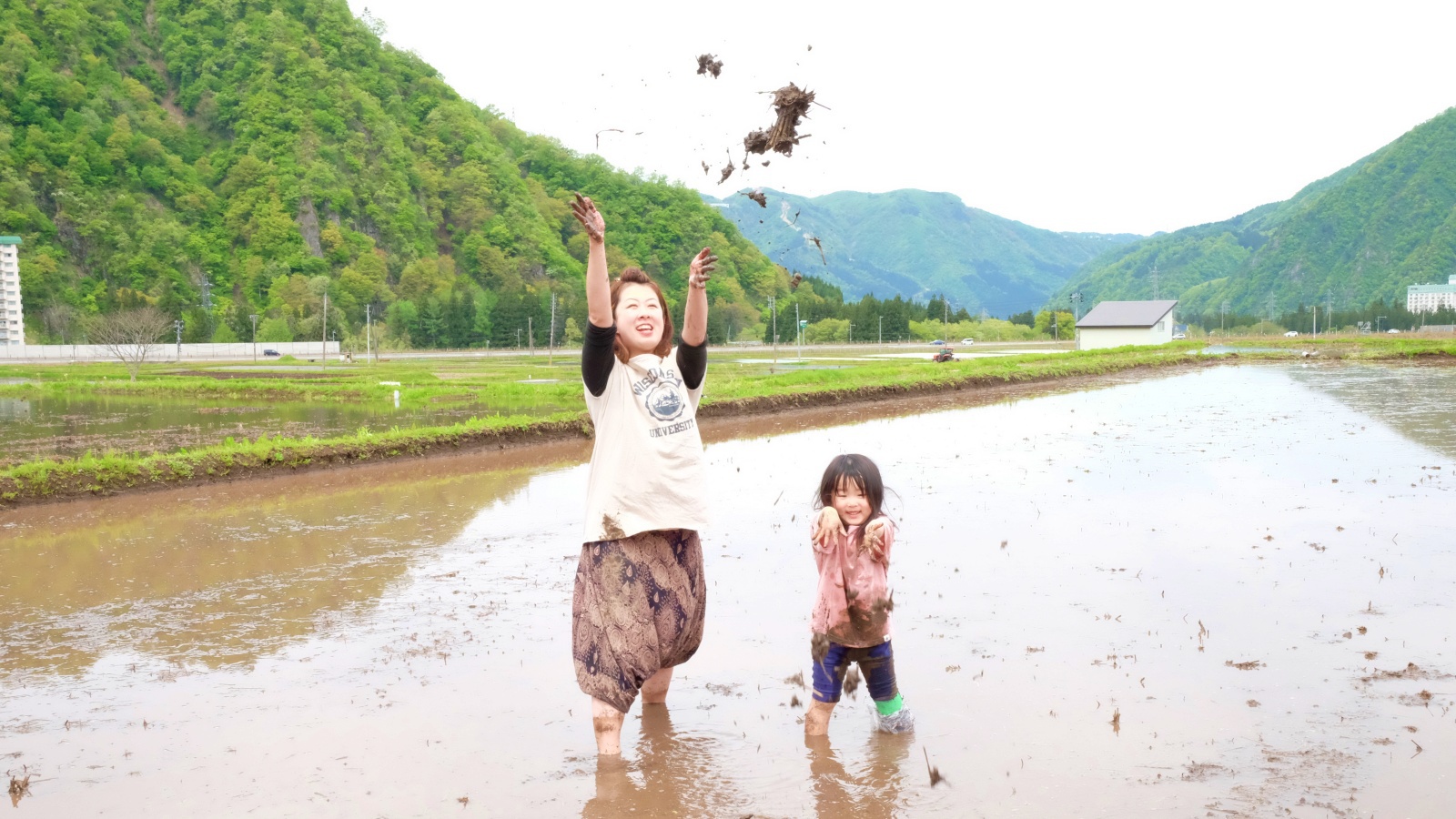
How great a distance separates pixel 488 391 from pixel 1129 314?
49.1 m

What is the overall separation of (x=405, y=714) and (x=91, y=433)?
1697 cm

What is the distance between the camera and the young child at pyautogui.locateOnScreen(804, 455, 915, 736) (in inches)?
165

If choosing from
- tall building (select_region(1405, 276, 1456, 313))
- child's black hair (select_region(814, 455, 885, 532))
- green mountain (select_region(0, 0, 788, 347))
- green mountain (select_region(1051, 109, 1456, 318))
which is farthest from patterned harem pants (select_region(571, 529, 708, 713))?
green mountain (select_region(1051, 109, 1456, 318))

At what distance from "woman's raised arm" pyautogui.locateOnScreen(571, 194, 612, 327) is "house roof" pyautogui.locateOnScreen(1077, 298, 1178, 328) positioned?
63764 mm

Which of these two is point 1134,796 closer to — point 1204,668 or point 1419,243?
point 1204,668

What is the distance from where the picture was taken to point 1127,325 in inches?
2486

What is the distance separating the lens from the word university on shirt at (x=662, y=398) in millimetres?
4219

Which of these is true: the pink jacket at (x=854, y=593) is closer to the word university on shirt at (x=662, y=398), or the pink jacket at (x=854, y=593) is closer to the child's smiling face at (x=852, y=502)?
the child's smiling face at (x=852, y=502)

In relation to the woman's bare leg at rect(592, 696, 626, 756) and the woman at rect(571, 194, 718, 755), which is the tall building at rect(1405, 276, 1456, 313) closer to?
the woman at rect(571, 194, 718, 755)

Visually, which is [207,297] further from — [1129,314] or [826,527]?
[826,527]

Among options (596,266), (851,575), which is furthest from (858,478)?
(596,266)

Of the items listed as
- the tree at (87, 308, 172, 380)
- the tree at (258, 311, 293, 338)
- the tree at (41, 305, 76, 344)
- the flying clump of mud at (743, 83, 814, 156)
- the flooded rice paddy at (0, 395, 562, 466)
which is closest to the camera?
the flying clump of mud at (743, 83, 814, 156)

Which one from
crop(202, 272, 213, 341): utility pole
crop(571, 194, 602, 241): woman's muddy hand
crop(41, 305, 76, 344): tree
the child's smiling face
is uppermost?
crop(202, 272, 213, 341): utility pole

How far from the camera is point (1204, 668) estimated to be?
205 inches
